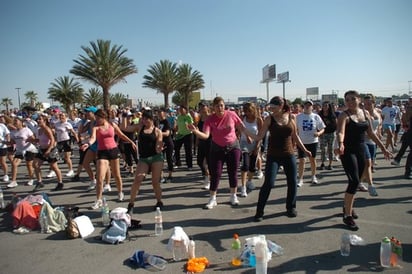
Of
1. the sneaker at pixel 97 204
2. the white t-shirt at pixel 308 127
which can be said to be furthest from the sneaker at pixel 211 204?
the white t-shirt at pixel 308 127

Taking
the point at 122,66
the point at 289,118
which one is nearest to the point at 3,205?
the point at 289,118

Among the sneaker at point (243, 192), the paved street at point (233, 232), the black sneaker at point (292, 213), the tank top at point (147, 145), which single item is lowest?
the paved street at point (233, 232)

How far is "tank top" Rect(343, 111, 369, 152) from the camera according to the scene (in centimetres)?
462

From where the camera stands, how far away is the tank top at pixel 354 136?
462 centimetres

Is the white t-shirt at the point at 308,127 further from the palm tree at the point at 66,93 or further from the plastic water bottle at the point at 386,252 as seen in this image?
the palm tree at the point at 66,93

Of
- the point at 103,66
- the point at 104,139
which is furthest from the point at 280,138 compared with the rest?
the point at 103,66

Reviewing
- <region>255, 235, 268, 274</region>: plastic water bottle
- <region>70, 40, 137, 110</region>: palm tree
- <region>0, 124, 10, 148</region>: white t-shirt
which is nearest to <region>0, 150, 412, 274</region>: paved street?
<region>255, 235, 268, 274</region>: plastic water bottle

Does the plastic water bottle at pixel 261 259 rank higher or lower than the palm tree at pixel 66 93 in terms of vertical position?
lower

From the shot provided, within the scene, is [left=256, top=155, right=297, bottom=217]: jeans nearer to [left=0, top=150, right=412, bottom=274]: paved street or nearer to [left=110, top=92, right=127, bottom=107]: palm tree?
[left=0, top=150, right=412, bottom=274]: paved street

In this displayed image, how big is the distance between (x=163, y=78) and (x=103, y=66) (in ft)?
27.0

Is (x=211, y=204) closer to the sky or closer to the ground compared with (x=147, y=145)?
closer to the ground

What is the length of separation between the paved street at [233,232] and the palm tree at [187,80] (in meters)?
30.6

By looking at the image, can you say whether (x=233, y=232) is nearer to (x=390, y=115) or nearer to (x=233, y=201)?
(x=233, y=201)

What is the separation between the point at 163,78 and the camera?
33.8 m
